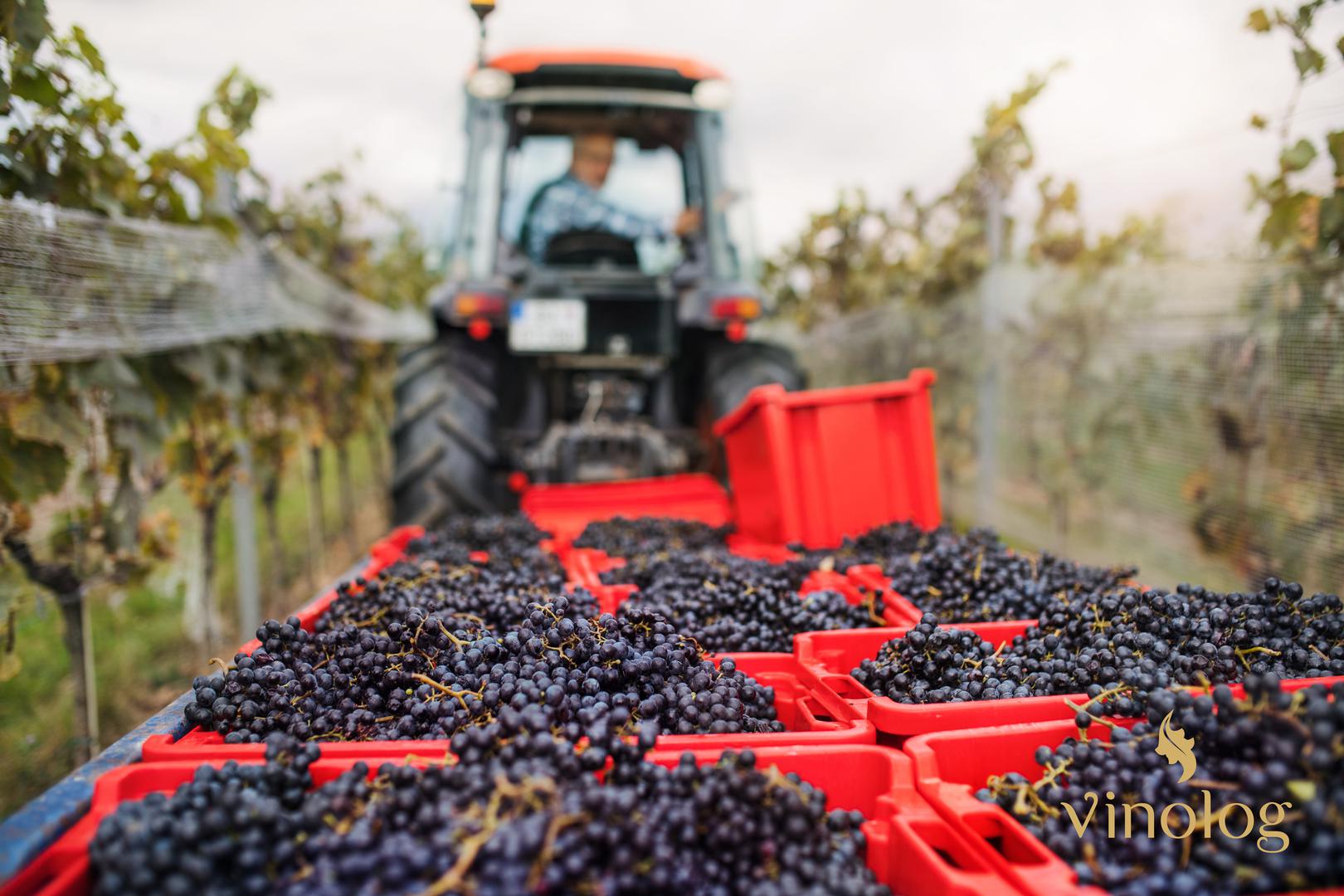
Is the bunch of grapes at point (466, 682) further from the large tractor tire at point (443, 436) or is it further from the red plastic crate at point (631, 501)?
the large tractor tire at point (443, 436)

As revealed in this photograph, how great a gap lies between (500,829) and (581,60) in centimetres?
365

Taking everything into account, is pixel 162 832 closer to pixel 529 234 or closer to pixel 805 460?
pixel 805 460

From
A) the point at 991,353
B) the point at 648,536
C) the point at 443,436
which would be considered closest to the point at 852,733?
the point at 648,536

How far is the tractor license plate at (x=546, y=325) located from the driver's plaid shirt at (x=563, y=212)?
1.81 ft

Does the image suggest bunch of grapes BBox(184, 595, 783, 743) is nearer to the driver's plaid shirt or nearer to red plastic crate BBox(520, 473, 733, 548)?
red plastic crate BBox(520, 473, 733, 548)

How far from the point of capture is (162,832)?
0.95m

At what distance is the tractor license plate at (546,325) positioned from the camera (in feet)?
12.0

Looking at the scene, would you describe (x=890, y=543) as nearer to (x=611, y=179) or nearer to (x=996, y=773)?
(x=996, y=773)

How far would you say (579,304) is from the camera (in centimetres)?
371

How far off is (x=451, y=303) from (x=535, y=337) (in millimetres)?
437

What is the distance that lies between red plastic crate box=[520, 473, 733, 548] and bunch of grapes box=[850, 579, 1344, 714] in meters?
1.85

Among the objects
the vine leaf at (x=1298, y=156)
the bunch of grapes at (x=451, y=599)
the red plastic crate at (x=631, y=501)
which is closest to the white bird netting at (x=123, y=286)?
the bunch of grapes at (x=451, y=599)

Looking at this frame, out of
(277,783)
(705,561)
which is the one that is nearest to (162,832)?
(277,783)

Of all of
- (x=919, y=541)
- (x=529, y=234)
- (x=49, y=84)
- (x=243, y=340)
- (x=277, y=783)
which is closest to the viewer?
(x=277, y=783)
